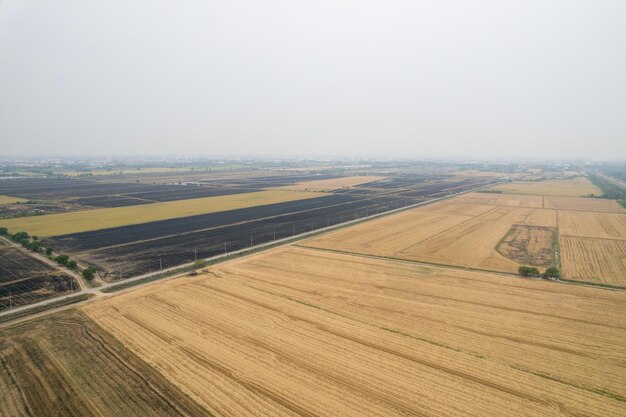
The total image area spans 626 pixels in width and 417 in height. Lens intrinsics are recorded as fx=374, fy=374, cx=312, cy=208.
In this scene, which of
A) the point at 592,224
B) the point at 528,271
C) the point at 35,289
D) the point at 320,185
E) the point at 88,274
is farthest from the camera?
the point at 320,185

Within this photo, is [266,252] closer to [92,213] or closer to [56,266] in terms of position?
[56,266]

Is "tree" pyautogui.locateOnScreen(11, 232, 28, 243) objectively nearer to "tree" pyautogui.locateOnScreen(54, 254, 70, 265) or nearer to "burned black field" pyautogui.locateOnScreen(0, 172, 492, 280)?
"burned black field" pyautogui.locateOnScreen(0, 172, 492, 280)

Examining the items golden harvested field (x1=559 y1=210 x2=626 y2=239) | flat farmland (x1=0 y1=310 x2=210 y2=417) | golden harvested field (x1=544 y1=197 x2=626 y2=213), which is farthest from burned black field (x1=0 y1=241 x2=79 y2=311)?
golden harvested field (x1=544 y1=197 x2=626 y2=213)

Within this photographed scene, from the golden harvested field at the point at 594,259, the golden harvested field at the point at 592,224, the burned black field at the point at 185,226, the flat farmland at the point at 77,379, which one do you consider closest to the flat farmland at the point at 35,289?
the burned black field at the point at 185,226

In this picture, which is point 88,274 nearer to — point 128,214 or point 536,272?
point 128,214

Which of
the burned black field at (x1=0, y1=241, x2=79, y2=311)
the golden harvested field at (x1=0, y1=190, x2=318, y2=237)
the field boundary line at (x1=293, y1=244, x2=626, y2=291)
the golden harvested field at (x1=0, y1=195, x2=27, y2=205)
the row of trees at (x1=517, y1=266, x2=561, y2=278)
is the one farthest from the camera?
the golden harvested field at (x1=0, y1=195, x2=27, y2=205)

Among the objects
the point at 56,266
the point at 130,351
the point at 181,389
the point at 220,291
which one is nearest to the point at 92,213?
the point at 56,266

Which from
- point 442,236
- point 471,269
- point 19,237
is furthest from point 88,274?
point 442,236
